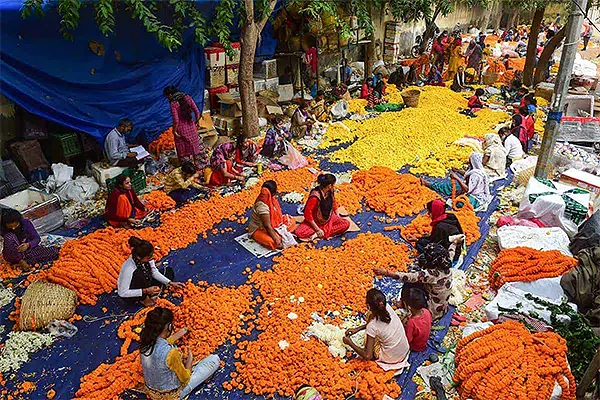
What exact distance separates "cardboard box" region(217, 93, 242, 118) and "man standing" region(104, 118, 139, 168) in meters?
2.87

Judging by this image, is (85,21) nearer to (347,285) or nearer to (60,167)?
(60,167)

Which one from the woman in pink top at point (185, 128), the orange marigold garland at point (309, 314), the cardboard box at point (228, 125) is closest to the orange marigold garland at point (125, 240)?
the woman in pink top at point (185, 128)

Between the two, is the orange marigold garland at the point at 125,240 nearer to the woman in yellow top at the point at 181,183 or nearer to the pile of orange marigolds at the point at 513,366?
the woman in yellow top at the point at 181,183

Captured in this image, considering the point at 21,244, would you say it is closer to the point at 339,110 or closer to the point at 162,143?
A: the point at 162,143

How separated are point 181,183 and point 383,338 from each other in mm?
4529

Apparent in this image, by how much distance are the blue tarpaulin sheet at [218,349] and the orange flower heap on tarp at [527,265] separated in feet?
1.53

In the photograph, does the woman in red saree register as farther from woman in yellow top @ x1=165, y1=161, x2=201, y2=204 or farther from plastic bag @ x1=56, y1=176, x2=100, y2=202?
plastic bag @ x1=56, y1=176, x2=100, y2=202

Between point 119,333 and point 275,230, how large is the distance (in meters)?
2.32

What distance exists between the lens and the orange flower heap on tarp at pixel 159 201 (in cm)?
702

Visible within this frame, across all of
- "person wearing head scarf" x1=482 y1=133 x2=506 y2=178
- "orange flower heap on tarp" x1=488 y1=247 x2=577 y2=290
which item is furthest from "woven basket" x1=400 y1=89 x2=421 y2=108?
"orange flower heap on tarp" x1=488 y1=247 x2=577 y2=290

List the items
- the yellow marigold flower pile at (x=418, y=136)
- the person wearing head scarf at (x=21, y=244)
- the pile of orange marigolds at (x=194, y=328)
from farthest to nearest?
1. the yellow marigold flower pile at (x=418, y=136)
2. the person wearing head scarf at (x=21, y=244)
3. the pile of orange marigolds at (x=194, y=328)

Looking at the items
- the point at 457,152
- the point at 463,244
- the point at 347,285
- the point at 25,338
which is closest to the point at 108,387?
the point at 25,338

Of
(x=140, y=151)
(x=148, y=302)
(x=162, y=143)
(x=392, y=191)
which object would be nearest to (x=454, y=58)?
(x=392, y=191)

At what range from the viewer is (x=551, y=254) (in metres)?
Result: 5.31
